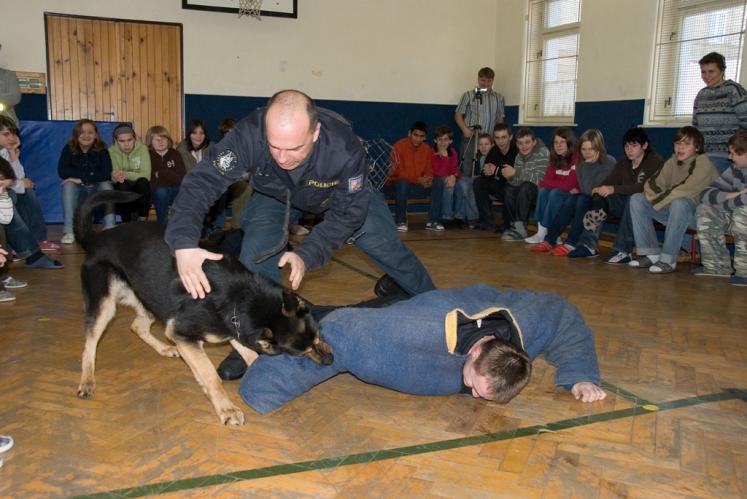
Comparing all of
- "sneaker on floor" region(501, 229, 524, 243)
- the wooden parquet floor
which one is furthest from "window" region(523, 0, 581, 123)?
the wooden parquet floor

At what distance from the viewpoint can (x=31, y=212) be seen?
6676 millimetres

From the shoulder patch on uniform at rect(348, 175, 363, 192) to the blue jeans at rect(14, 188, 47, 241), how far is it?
15.3 feet

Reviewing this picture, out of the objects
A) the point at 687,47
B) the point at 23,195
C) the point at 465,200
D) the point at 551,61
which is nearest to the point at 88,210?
the point at 23,195

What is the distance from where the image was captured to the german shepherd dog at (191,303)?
2.79 meters

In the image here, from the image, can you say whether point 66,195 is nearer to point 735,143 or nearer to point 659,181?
point 659,181

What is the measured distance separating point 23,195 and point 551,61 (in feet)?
26.5

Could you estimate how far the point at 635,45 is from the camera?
885cm

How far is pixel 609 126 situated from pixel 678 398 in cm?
683

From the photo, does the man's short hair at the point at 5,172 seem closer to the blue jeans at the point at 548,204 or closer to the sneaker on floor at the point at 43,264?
the sneaker on floor at the point at 43,264

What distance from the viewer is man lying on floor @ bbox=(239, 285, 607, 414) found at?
287 cm

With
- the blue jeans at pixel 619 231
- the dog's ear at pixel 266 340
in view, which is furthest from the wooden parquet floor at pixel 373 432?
the blue jeans at pixel 619 231

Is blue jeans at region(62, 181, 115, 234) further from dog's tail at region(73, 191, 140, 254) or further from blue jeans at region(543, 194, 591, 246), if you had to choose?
blue jeans at region(543, 194, 591, 246)

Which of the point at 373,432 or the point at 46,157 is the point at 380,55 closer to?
the point at 46,157

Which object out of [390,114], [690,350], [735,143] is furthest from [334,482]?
[390,114]
